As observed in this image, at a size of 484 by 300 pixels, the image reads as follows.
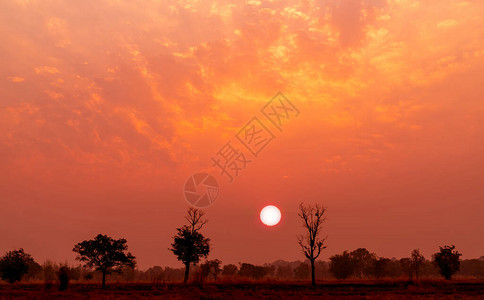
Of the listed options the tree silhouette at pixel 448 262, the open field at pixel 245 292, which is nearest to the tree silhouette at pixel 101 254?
the open field at pixel 245 292

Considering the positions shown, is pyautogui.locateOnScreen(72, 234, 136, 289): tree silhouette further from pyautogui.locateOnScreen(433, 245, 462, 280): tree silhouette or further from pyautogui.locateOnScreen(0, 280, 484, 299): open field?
pyautogui.locateOnScreen(433, 245, 462, 280): tree silhouette

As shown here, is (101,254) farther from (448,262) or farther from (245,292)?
(448,262)

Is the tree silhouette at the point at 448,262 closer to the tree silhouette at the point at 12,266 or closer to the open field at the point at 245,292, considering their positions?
the open field at the point at 245,292

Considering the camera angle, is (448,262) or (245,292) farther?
(448,262)

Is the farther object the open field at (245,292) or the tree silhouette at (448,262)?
the tree silhouette at (448,262)

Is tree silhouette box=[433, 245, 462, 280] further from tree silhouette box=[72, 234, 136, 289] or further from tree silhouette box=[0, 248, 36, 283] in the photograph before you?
tree silhouette box=[0, 248, 36, 283]

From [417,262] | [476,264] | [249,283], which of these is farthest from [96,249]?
[476,264]

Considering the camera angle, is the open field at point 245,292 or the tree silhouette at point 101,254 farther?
the tree silhouette at point 101,254

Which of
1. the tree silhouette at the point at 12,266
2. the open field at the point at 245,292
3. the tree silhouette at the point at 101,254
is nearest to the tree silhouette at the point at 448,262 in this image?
the open field at the point at 245,292

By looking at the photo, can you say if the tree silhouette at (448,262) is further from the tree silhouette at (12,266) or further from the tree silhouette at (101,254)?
the tree silhouette at (12,266)

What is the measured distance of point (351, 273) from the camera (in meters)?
95.8

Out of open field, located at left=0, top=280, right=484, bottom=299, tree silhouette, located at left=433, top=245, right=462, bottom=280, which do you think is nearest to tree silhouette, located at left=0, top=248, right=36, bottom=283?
open field, located at left=0, top=280, right=484, bottom=299

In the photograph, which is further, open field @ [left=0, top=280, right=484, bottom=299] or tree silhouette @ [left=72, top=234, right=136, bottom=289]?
tree silhouette @ [left=72, top=234, right=136, bottom=289]

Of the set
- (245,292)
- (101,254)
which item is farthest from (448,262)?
(101,254)
